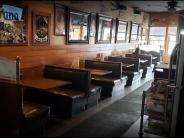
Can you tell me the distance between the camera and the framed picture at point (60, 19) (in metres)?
5.18

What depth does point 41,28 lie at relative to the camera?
15.8 ft

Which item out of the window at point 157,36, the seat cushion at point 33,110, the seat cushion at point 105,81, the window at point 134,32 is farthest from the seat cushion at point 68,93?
the window at point 157,36

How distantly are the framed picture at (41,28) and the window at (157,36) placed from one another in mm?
7797

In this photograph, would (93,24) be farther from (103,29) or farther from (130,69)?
(130,69)

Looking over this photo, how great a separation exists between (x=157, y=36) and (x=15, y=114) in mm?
9658

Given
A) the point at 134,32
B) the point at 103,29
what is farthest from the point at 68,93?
the point at 134,32

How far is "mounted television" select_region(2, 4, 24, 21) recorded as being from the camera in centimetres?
394

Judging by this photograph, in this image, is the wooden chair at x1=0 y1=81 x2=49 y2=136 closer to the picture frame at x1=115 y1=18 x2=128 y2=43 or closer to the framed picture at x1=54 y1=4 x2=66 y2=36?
the framed picture at x1=54 y1=4 x2=66 y2=36

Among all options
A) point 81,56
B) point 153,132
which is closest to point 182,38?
point 153,132

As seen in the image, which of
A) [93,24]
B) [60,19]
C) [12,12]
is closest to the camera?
[12,12]

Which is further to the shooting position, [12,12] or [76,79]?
[76,79]

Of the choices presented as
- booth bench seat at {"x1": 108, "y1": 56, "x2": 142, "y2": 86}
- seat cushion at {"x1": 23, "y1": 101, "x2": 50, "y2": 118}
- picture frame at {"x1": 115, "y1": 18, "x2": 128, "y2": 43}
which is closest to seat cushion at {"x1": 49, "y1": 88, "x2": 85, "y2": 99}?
seat cushion at {"x1": 23, "y1": 101, "x2": 50, "y2": 118}

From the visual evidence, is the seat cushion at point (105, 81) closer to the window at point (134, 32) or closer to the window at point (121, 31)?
the window at point (121, 31)

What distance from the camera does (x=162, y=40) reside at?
11555mm
